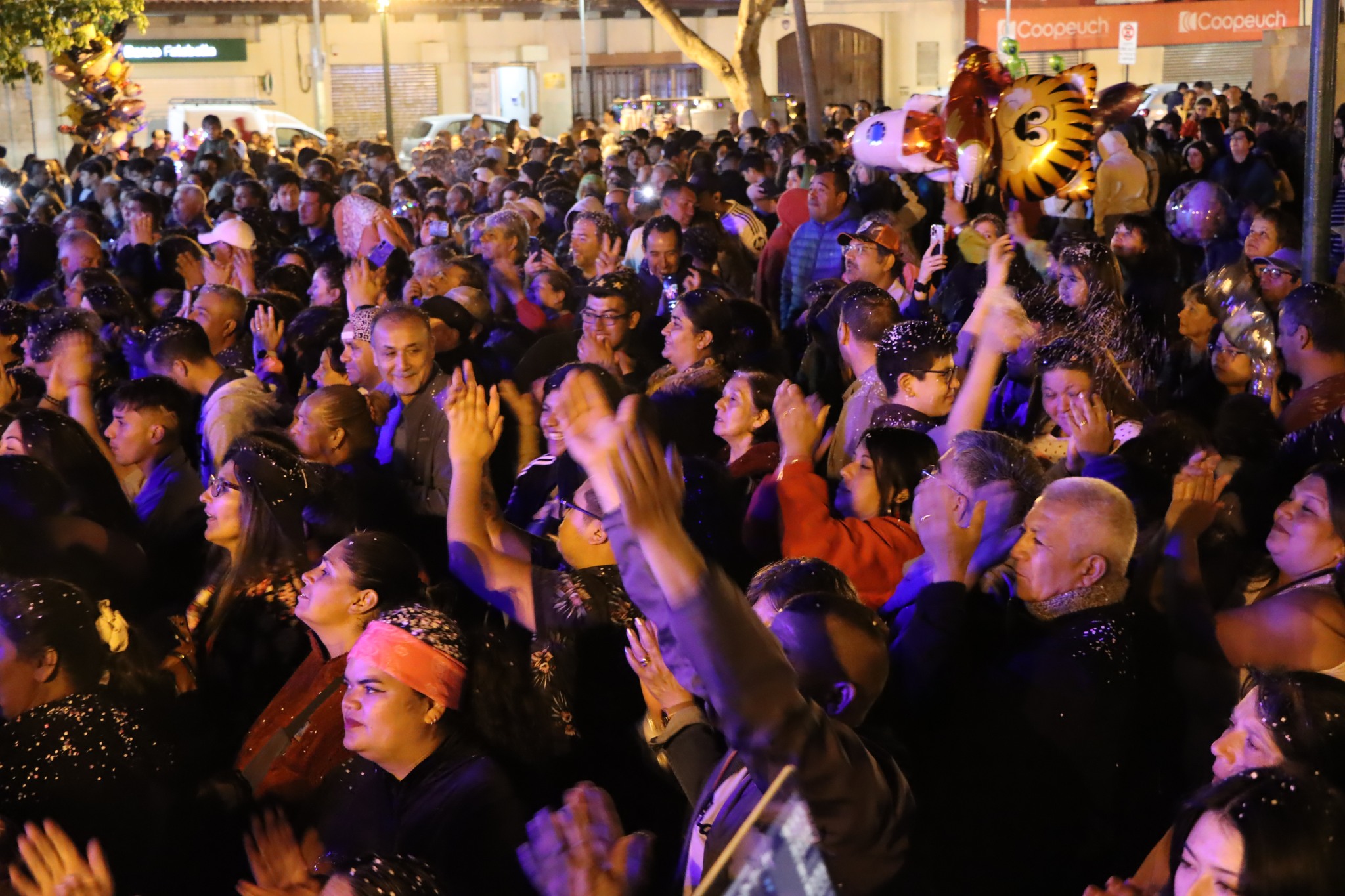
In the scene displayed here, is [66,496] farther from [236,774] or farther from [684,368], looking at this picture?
[684,368]

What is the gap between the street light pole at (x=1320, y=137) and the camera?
550 cm

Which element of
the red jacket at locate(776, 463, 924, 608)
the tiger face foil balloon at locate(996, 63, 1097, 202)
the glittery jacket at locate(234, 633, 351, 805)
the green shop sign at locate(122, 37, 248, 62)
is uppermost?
the green shop sign at locate(122, 37, 248, 62)

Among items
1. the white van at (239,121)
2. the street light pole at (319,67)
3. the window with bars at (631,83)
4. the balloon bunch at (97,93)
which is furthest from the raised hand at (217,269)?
the window with bars at (631,83)

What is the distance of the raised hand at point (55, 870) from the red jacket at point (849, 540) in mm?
1899

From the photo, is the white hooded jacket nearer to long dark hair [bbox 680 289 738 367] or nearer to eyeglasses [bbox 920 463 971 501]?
long dark hair [bbox 680 289 738 367]

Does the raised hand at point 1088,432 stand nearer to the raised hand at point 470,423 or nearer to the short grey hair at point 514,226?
the raised hand at point 470,423

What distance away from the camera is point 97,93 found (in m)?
18.9

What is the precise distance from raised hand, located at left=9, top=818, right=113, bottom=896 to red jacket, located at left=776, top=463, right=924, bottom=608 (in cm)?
190

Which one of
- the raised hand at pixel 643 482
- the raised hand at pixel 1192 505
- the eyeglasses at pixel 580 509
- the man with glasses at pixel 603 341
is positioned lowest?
the raised hand at pixel 1192 505

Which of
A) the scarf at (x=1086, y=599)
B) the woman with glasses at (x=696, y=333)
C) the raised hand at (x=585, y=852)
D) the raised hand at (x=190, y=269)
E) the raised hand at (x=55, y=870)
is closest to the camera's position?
the raised hand at (x=585, y=852)

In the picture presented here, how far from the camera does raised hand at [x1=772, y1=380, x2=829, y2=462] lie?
395 centimetres

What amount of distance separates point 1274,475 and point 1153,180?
22.7ft

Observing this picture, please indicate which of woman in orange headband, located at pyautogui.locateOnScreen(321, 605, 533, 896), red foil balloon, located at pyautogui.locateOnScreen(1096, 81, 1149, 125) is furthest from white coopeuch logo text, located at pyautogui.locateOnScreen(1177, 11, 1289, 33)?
woman in orange headband, located at pyautogui.locateOnScreen(321, 605, 533, 896)

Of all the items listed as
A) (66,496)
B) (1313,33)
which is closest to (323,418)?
(66,496)
